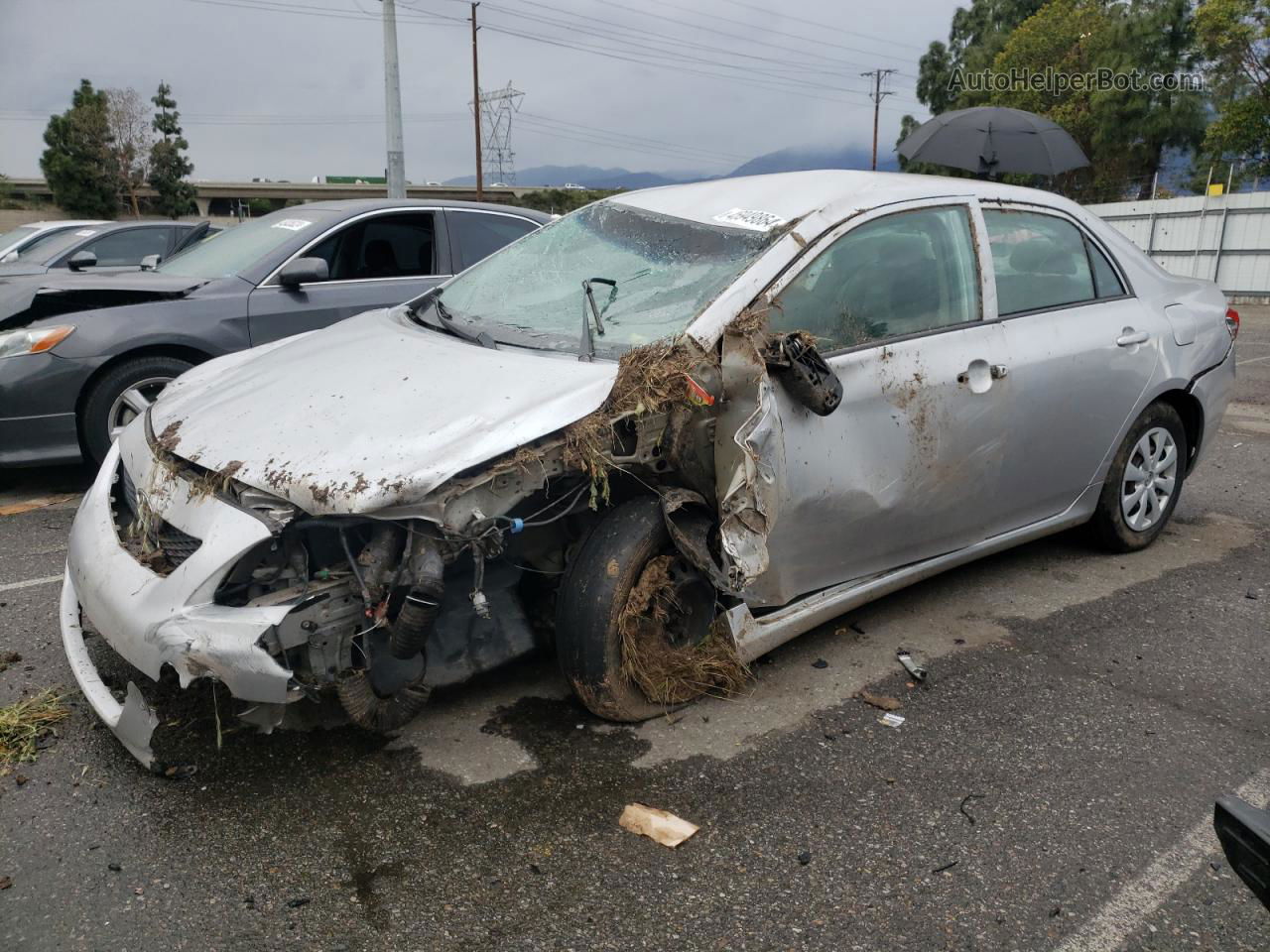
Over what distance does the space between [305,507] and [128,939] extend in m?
1.06

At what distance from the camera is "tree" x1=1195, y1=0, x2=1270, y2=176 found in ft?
98.2

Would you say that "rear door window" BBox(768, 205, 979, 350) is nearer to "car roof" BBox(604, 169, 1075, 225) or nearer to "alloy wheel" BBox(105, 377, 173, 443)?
"car roof" BBox(604, 169, 1075, 225)

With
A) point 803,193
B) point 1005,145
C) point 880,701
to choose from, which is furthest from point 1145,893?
point 1005,145

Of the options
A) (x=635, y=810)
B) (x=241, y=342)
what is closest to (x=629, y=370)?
(x=635, y=810)

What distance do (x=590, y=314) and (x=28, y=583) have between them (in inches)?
113

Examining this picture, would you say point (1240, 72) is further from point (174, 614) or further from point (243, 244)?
point (174, 614)

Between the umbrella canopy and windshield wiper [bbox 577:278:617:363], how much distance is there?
5.71 metres

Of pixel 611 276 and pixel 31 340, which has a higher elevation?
pixel 611 276

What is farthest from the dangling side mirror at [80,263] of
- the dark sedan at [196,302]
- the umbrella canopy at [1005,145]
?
the umbrella canopy at [1005,145]

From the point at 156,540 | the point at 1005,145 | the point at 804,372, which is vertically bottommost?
the point at 156,540

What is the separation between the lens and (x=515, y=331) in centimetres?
349

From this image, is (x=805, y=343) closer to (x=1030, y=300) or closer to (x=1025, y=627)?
(x=1030, y=300)

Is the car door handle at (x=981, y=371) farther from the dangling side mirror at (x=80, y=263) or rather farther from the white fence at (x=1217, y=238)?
the white fence at (x=1217, y=238)

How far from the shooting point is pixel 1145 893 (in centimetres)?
246
